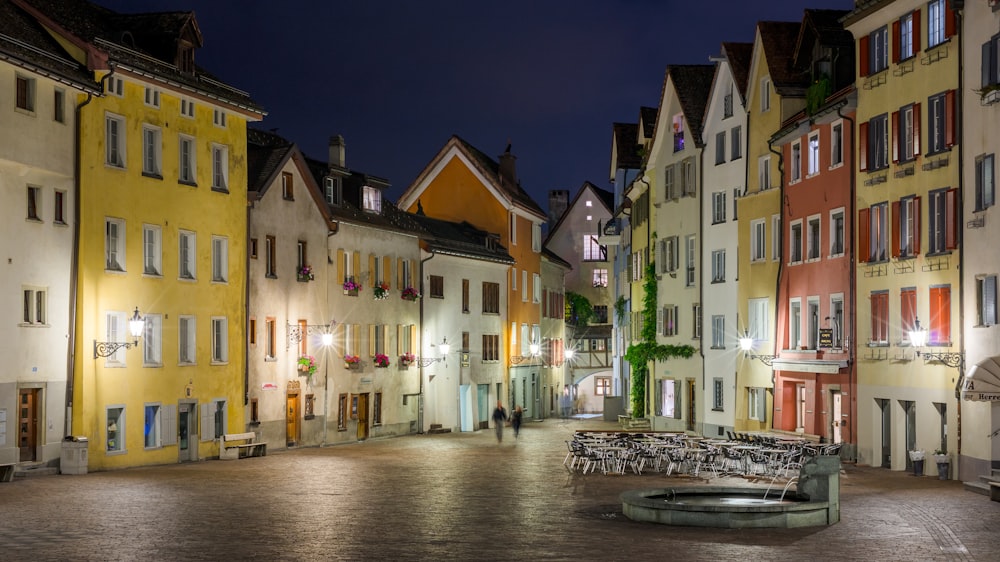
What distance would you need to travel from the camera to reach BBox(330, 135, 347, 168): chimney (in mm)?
65688

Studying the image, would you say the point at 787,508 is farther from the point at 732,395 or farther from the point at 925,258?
the point at 732,395

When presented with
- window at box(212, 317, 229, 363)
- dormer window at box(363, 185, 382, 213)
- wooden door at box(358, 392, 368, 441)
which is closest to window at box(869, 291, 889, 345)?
window at box(212, 317, 229, 363)

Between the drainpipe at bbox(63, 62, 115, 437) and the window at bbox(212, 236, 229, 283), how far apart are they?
335 inches

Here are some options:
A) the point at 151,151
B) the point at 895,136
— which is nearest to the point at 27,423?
the point at 151,151

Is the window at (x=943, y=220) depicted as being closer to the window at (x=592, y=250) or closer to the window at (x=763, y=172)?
the window at (x=763, y=172)

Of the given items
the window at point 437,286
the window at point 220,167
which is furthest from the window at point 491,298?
the window at point 220,167

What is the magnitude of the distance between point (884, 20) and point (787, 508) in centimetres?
2175

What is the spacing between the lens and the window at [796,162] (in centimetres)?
5197

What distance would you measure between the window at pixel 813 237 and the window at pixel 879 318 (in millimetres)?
5133

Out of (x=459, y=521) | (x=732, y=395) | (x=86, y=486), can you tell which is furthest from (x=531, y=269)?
(x=459, y=521)

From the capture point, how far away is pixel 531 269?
299 ft

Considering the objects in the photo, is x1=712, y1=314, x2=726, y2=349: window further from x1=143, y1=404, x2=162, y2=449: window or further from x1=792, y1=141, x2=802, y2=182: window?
x1=143, y1=404, x2=162, y2=449: window

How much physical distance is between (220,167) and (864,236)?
23.2 meters

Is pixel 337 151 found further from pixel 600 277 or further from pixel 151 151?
pixel 600 277
